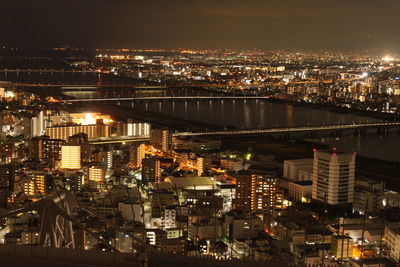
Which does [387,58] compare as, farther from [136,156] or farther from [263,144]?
[136,156]

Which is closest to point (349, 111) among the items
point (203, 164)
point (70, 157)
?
point (203, 164)

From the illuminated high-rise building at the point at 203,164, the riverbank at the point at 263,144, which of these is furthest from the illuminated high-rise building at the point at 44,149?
the riverbank at the point at 263,144

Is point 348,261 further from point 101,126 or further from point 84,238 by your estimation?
point 101,126

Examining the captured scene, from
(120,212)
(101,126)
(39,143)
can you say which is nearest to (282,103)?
(101,126)

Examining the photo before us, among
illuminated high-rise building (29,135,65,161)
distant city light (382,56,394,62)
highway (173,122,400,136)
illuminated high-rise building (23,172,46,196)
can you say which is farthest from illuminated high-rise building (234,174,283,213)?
distant city light (382,56,394,62)

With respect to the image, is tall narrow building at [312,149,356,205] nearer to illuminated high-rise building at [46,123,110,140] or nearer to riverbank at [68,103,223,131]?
illuminated high-rise building at [46,123,110,140]

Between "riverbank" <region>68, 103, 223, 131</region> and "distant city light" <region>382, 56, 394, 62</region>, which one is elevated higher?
"distant city light" <region>382, 56, 394, 62</region>
